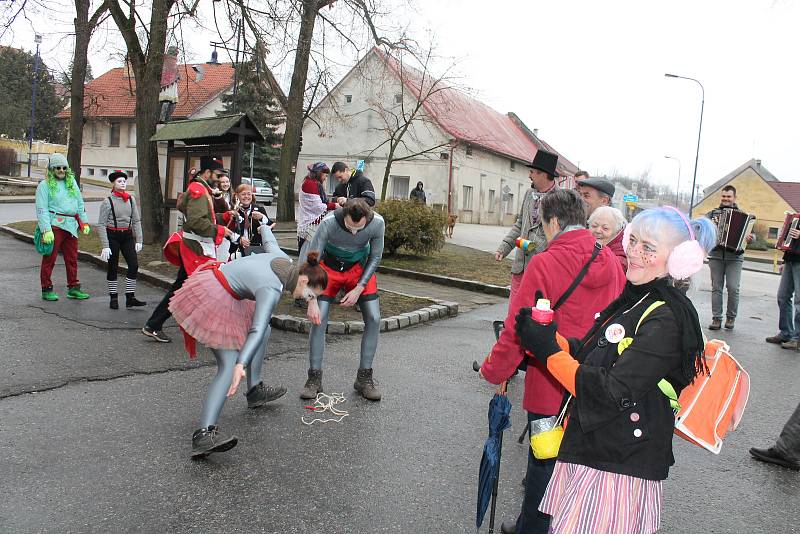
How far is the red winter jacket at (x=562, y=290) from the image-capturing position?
3146 millimetres

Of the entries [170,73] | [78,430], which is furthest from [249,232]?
[170,73]

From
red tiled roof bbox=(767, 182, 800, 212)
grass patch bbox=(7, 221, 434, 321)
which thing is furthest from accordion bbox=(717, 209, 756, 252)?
red tiled roof bbox=(767, 182, 800, 212)

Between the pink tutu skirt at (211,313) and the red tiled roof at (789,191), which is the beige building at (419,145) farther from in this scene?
the red tiled roof at (789,191)

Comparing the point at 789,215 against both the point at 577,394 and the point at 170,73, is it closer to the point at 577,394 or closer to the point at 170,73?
the point at 577,394

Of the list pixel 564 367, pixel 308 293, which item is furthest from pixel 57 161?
pixel 564 367

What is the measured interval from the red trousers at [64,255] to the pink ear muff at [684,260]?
8.60 meters

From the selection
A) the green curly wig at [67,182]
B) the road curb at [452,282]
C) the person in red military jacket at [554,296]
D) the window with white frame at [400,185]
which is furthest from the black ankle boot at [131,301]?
the window with white frame at [400,185]

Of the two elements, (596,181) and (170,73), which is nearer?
(596,181)

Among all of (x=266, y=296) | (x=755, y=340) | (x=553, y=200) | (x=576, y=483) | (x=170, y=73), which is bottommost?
(x=755, y=340)

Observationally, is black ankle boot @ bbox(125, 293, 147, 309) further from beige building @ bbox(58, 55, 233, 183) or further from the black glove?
beige building @ bbox(58, 55, 233, 183)

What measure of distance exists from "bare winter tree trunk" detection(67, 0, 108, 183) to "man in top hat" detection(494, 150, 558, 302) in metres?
12.8

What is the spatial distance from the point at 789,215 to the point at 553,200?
27.1 feet

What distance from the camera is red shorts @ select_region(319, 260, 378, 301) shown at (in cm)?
561

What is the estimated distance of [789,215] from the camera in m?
9.82
